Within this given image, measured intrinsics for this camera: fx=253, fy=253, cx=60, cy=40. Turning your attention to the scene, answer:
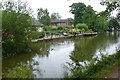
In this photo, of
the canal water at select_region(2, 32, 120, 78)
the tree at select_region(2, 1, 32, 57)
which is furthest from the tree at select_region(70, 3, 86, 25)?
the tree at select_region(2, 1, 32, 57)

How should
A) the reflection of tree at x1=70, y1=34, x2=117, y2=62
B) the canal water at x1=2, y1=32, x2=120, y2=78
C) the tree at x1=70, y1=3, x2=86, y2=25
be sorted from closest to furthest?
the canal water at x1=2, y1=32, x2=120, y2=78 < the reflection of tree at x1=70, y1=34, x2=117, y2=62 < the tree at x1=70, y1=3, x2=86, y2=25

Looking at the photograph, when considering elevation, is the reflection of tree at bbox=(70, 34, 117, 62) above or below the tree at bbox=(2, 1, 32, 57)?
below

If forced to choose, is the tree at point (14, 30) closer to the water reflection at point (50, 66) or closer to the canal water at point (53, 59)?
the canal water at point (53, 59)

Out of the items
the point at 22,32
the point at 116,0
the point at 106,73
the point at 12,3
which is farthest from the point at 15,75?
the point at 12,3

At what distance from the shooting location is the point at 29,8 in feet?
85.3

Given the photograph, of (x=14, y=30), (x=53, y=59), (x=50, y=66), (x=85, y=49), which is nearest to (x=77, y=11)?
(x=85, y=49)

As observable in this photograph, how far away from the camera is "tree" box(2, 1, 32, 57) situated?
21702 millimetres

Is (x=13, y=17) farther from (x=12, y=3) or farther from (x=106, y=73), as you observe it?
(x=106, y=73)

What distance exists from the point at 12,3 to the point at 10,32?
3.36 m

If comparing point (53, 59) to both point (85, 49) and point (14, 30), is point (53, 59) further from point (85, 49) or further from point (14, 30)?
point (85, 49)

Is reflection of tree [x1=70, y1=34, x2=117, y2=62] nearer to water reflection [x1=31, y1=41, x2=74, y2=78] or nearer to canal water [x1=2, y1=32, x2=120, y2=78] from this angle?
canal water [x1=2, y1=32, x2=120, y2=78]

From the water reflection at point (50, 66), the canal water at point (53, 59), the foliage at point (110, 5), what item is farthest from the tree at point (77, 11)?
the foliage at point (110, 5)

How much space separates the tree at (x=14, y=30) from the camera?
21.7 m

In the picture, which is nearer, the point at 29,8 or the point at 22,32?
the point at 22,32
